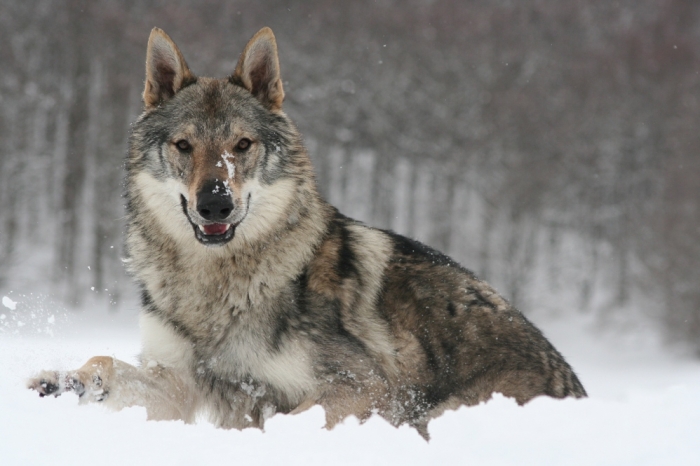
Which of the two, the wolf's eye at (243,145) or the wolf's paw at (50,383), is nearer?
the wolf's paw at (50,383)

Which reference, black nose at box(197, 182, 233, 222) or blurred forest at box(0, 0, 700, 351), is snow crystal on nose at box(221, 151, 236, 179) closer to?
black nose at box(197, 182, 233, 222)

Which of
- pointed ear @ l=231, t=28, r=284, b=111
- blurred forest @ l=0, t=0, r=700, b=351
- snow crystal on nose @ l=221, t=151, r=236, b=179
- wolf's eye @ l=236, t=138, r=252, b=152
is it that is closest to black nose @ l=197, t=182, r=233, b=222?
snow crystal on nose @ l=221, t=151, r=236, b=179

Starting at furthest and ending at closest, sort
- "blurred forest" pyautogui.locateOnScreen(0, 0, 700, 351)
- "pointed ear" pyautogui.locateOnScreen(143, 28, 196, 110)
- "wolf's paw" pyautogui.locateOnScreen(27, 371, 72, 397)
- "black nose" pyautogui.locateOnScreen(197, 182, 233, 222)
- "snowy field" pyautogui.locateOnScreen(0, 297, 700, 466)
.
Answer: "blurred forest" pyautogui.locateOnScreen(0, 0, 700, 351) → "pointed ear" pyautogui.locateOnScreen(143, 28, 196, 110) → "black nose" pyautogui.locateOnScreen(197, 182, 233, 222) → "wolf's paw" pyautogui.locateOnScreen(27, 371, 72, 397) → "snowy field" pyautogui.locateOnScreen(0, 297, 700, 466)

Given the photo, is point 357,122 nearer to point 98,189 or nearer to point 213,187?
point 98,189

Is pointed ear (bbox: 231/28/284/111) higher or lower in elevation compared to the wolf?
higher

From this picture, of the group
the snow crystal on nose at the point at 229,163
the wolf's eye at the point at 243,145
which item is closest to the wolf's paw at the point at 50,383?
the snow crystal on nose at the point at 229,163

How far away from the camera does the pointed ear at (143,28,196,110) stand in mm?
4109

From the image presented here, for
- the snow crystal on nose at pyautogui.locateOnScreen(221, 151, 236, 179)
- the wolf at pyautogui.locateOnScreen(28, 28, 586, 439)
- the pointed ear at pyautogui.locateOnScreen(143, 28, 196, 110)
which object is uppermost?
the pointed ear at pyautogui.locateOnScreen(143, 28, 196, 110)

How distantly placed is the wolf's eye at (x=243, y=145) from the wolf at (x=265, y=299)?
0.04ft

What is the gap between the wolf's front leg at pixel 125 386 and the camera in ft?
11.1

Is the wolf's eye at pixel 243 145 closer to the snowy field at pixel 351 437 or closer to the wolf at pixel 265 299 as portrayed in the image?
the wolf at pixel 265 299

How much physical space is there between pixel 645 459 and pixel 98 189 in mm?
23238

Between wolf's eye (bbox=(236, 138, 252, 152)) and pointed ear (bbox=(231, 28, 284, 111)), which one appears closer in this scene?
wolf's eye (bbox=(236, 138, 252, 152))

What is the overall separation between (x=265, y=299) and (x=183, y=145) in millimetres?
970
